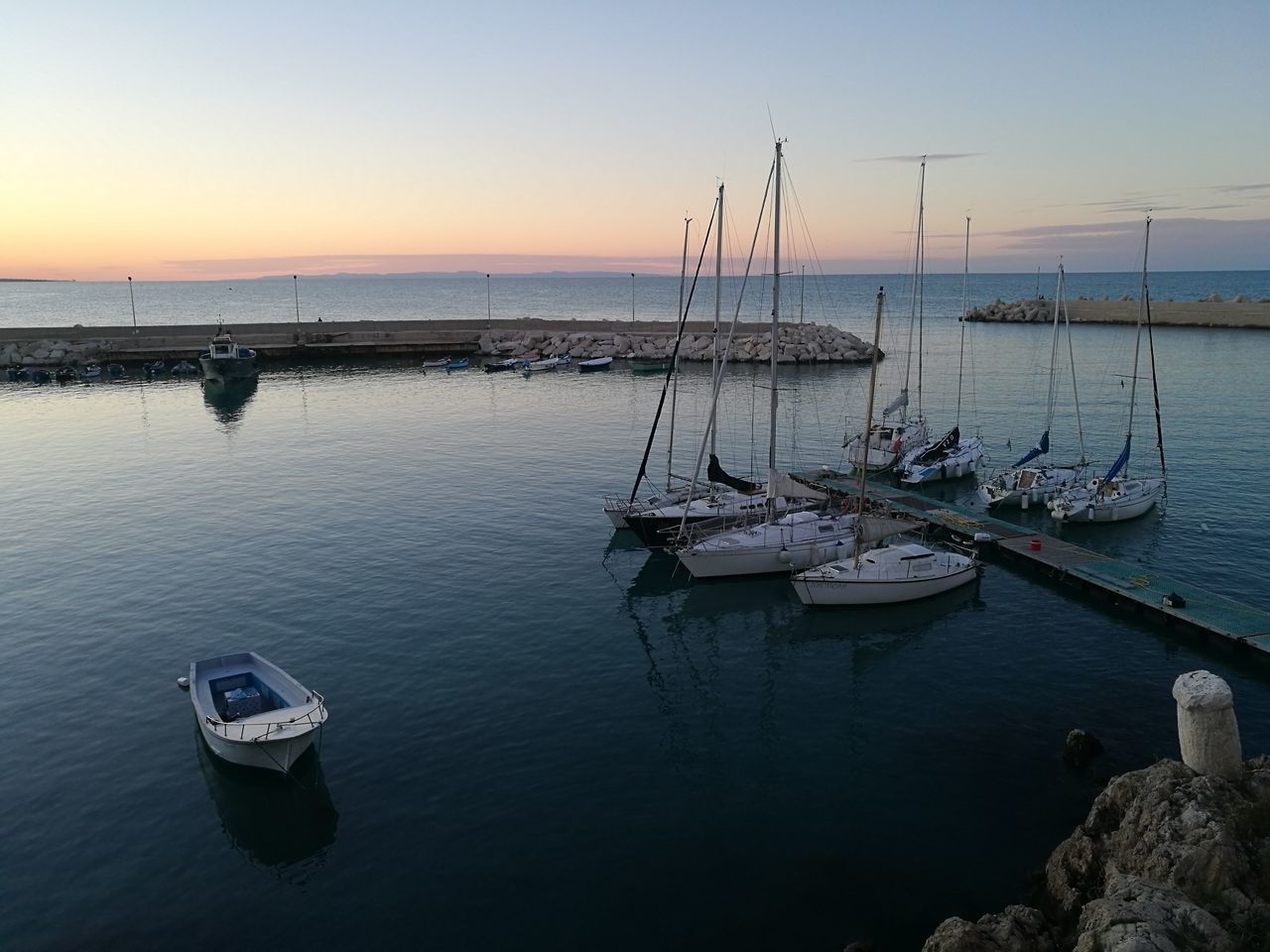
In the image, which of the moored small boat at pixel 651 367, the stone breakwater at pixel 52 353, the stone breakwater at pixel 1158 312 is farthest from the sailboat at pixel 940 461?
the stone breakwater at pixel 52 353

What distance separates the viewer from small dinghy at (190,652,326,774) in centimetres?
2320

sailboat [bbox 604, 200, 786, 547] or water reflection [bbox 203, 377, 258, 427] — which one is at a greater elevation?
water reflection [bbox 203, 377, 258, 427]

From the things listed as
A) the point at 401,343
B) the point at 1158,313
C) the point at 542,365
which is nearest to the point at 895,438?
the point at 542,365

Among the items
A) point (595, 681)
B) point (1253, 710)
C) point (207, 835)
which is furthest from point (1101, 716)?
point (207, 835)

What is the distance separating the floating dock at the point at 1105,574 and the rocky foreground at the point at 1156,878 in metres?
14.4

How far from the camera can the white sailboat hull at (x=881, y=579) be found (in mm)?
35250

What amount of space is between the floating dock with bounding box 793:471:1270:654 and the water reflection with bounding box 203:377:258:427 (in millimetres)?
57026

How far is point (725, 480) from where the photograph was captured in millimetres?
43688

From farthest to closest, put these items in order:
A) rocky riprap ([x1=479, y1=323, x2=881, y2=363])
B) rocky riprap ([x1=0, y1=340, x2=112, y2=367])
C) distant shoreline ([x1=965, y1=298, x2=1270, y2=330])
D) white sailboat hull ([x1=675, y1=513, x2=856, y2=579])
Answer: distant shoreline ([x1=965, y1=298, x2=1270, y2=330]) < rocky riprap ([x1=479, y1=323, x2=881, y2=363]) < rocky riprap ([x1=0, y1=340, x2=112, y2=367]) < white sailboat hull ([x1=675, y1=513, x2=856, y2=579])

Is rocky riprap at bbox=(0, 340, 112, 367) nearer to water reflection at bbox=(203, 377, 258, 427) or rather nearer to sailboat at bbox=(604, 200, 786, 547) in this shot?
water reflection at bbox=(203, 377, 258, 427)

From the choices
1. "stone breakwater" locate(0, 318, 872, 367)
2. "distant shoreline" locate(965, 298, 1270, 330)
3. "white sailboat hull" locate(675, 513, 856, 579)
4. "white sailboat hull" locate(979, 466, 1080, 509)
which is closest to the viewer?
"white sailboat hull" locate(675, 513, 856, 579)

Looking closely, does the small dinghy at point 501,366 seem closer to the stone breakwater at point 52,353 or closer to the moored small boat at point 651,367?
the moored small boat at point 651,367

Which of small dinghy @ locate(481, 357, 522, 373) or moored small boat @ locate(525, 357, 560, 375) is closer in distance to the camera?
moored small boat @ locate(525, 357, 560, 375)

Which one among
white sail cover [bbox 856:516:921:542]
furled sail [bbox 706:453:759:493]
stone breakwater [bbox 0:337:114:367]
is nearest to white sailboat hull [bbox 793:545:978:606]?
white sail cover [bbox 856:516:921:542]
